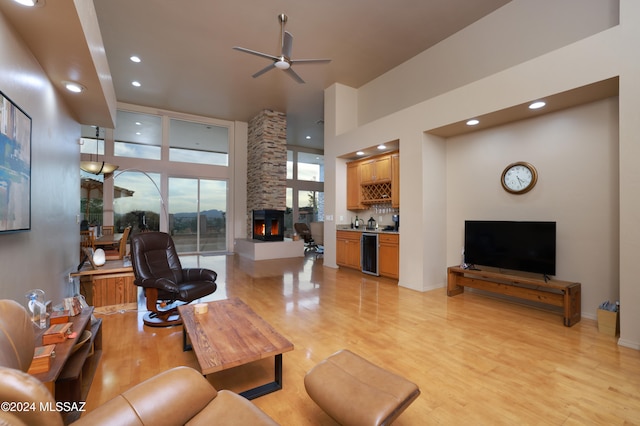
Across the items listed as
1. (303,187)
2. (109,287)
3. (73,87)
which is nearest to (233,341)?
(109,287)

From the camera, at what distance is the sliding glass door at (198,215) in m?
8.95

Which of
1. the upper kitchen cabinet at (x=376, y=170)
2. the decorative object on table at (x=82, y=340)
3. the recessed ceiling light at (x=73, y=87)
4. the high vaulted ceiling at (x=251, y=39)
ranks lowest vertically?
the decorative object on table at (x=82, y=340)

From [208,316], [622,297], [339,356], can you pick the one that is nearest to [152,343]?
[208,316]

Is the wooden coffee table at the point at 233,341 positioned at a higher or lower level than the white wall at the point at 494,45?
lower

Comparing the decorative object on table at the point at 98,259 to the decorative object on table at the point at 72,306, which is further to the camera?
the decorative object on table at the point at 98,259

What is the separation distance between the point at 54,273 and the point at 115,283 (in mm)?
616

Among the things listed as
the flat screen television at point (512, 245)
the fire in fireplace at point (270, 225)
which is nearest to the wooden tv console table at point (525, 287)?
the flat screen television at point (512, 245)

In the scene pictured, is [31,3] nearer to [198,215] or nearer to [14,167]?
[14,167]

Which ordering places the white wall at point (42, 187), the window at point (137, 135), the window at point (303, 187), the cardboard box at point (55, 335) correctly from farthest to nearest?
the window at point (303, 187) → the window at point (137, 135) → the white wall at point (42, 187) → the cardboard box at point (55, 335)

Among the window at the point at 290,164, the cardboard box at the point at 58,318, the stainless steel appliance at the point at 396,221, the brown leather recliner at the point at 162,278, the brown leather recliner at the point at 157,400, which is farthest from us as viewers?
the window at the point at 290,164

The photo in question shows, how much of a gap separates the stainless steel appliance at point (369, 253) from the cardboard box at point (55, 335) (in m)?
4.71

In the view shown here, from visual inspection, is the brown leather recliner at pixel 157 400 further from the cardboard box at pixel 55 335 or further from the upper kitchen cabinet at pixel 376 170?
the upper kitchen cabinet at pixel 376 170

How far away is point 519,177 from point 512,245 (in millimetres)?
971

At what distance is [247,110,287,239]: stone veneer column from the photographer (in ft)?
27.7
